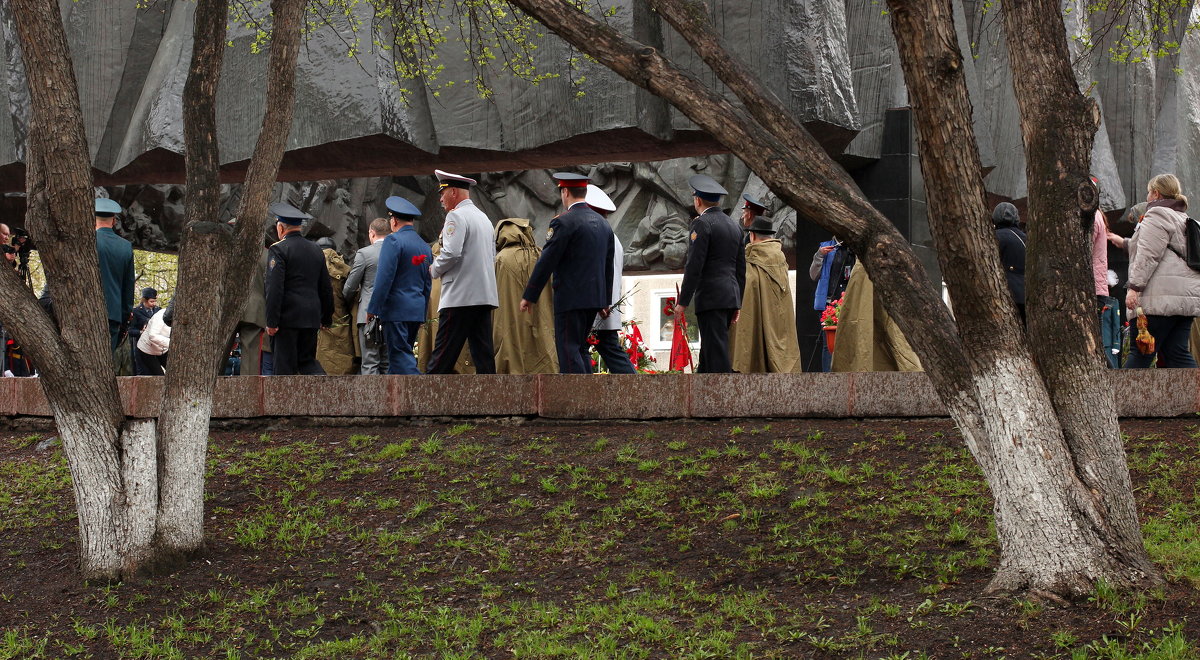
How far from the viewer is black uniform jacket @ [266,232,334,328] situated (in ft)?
31.5

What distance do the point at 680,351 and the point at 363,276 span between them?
10.3ft

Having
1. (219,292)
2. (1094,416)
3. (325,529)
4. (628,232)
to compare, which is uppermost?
(628,232)

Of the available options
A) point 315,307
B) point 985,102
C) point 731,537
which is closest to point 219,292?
point 731,537

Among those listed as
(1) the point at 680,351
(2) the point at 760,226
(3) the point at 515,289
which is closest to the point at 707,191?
(2) the point at 760,226

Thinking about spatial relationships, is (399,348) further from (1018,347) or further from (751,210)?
(1018,347)

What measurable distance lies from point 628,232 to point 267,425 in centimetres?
1541

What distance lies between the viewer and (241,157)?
1316 cm

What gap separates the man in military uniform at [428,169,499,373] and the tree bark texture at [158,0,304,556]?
250 cm

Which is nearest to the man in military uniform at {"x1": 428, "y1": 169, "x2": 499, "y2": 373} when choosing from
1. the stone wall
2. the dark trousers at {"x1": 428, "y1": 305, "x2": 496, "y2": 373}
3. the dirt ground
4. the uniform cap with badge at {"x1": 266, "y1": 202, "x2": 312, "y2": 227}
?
the dark trousers at {"x1": 428, "y1": 305, "x2": 496, "y2": 373}

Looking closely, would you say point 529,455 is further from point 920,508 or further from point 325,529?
point 920,508

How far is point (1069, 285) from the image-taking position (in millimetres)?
4980

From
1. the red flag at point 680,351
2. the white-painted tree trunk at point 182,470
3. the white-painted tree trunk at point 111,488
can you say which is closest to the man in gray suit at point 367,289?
the red flag at point 680,351

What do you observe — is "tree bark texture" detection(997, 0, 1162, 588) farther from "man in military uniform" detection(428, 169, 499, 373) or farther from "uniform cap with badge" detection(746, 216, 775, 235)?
"uniform cap with badge" detection(746, 216, 775, 235)

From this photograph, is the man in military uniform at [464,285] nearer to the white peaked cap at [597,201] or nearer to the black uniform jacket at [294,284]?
the white peaked cap at [597,201]
